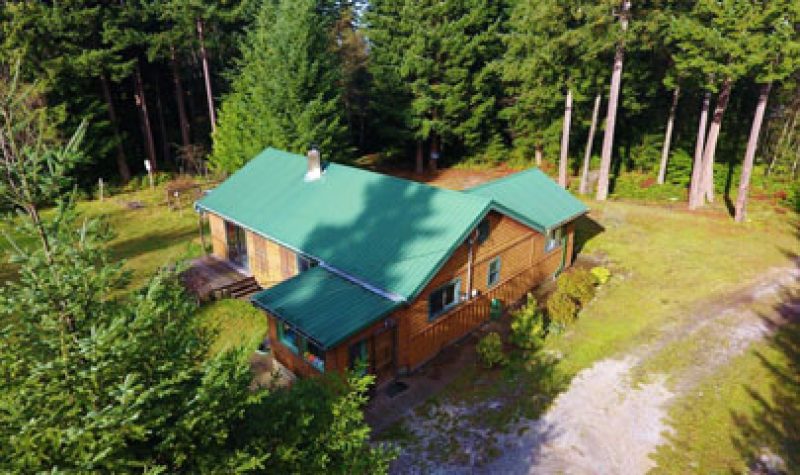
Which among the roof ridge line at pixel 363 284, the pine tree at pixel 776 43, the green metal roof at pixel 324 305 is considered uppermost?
the pine tree at pixel 776 43

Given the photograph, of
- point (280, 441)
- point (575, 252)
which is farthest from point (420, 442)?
point (575, 252)

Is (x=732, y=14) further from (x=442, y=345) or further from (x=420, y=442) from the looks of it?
(x=420, y=442)

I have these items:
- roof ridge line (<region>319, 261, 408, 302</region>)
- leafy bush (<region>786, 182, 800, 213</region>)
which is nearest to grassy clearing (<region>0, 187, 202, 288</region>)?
roof ridge line (<region>319, 261, 408, 302</region>)

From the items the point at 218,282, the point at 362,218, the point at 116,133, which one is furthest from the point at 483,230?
the point at 116,133

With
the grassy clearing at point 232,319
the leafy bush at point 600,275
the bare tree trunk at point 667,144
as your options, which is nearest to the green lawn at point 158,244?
the grassy clearing at point 232,319

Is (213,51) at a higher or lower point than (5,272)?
higher

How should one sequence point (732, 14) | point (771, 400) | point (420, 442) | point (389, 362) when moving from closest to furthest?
point (420, 442) → point (771, 400) → point (389, 362) → point (732, 14)

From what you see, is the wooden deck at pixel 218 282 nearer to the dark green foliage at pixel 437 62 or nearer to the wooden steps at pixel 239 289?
the wooden steps at pixel 239 289
